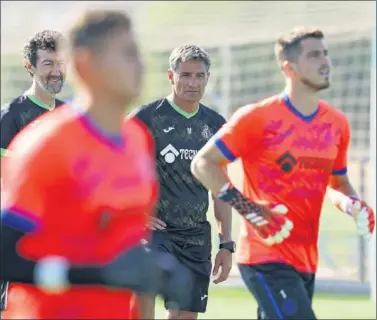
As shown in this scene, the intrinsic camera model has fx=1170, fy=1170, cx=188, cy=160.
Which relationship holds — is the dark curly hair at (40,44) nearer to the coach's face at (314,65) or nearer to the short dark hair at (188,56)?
the short dark hair at (188,56)

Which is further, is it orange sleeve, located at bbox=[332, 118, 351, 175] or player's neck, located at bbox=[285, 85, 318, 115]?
orange sleeve, located at bbox=[332, 118, 351, 175]

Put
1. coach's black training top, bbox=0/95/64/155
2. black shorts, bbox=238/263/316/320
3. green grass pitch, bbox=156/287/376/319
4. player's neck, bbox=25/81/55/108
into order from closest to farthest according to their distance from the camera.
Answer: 1. black shorts, bbox=238/263/316/320
2. coach's black training top, bbox=0/95/64/155
3. player's neck, bbox=25/81/55/108
4. green grass pitch, bbox=156/287/376/319

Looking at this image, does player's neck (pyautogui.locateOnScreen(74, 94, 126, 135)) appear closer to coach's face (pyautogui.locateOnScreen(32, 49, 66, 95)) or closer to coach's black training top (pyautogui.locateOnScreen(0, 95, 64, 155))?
coach's black training top (pyautogui.locateOnScreen(0, 95, 64, 155))

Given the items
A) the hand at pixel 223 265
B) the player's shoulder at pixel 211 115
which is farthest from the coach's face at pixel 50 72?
the hand at pixel 223 265

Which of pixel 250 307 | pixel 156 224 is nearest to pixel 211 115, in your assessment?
pixel 156 224

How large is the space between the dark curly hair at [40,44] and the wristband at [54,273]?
3.88 meters

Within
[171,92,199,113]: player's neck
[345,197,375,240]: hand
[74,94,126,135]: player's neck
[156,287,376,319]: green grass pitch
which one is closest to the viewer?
[74,94,126,135]: player's neck

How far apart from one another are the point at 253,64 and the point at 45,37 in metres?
10.3

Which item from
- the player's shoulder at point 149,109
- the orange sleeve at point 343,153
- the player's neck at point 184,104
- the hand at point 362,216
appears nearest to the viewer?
the hand at point 362,216

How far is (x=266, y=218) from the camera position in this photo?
222 inches

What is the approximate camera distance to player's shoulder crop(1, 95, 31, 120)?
7238 mm

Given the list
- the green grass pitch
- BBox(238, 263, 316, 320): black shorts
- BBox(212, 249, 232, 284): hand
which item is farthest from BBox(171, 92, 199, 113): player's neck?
the green grass pitch

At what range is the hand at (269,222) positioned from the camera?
565 cm

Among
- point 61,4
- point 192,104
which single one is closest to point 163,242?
point 192,104
